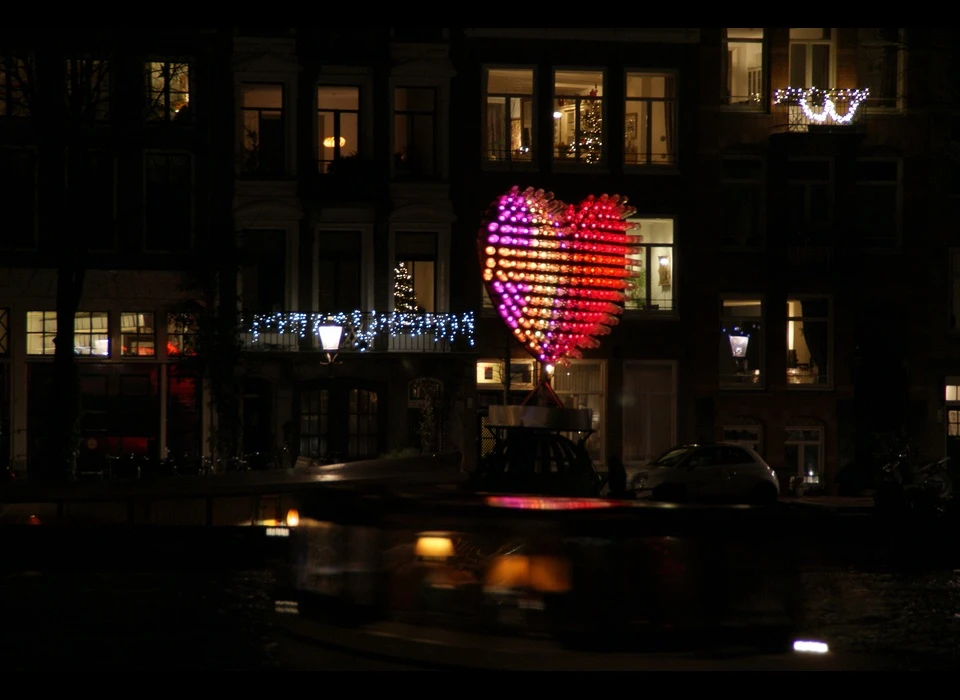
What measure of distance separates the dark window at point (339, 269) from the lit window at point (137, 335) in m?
4.45

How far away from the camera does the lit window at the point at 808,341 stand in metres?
40.0

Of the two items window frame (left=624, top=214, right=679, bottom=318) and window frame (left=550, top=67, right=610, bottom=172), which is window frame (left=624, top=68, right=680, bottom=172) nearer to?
window frame (left=550, top=67, right=610, bottom=172)

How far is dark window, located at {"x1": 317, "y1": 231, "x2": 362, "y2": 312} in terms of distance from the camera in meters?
39.3

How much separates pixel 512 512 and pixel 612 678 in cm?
105

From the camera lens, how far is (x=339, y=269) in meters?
39.3

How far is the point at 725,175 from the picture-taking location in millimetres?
40125

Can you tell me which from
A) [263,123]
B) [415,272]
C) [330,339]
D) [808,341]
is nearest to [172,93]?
[263,123]

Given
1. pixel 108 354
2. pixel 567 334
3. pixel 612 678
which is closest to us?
pixel 612 678

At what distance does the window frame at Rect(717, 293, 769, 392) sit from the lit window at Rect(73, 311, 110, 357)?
1604 cm

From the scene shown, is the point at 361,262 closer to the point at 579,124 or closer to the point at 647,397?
the point at 579,124

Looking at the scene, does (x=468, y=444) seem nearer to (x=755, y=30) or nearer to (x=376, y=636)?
(x=755, y=30)

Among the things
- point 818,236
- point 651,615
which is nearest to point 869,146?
point 818,236

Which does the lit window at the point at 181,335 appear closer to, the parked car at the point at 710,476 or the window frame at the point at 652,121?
the parked car at the point at 710,476

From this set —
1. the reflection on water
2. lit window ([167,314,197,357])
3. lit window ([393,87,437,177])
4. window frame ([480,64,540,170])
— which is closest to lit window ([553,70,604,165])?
window frame ([480,64,540,170])
